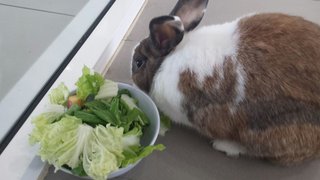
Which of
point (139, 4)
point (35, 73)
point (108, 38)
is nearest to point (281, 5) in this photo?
point (139, 4)

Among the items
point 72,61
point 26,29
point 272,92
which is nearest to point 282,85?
point 272,92

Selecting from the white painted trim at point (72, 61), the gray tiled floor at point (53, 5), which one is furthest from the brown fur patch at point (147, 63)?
the gray tiled floor at point (53, 5)

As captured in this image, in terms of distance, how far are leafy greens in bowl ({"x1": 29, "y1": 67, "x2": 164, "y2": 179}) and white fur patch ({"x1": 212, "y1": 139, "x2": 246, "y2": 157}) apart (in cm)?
19

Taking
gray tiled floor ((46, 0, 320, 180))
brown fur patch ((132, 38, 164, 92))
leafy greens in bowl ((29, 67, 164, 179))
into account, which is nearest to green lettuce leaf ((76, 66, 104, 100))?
leafy greens in bowl ((29, 67, 164, 179))

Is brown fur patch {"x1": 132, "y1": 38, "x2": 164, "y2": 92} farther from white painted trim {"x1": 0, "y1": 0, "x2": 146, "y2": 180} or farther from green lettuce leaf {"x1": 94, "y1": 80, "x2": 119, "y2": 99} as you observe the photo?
white painted trim {"x1": 0, "y1": 0, "x2": 146, "y2": 180}

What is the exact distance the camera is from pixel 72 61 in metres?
1.29

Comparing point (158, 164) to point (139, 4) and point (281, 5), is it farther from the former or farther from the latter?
point (281, 5)

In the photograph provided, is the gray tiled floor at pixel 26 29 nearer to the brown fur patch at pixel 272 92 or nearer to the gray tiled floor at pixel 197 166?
the gray tiled floor at pixel 197 166

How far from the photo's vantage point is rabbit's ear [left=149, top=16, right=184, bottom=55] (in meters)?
A: 0.99

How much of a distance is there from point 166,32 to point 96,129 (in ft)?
1.01

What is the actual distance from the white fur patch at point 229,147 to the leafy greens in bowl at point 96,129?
19cm

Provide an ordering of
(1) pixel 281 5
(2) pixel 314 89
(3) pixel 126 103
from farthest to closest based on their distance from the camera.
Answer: (1) pixel 281 5 → (3) pixel 126 103 → (2) pixel 314 89

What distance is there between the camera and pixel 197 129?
1.10 m

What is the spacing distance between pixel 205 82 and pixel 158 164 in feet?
0.92
